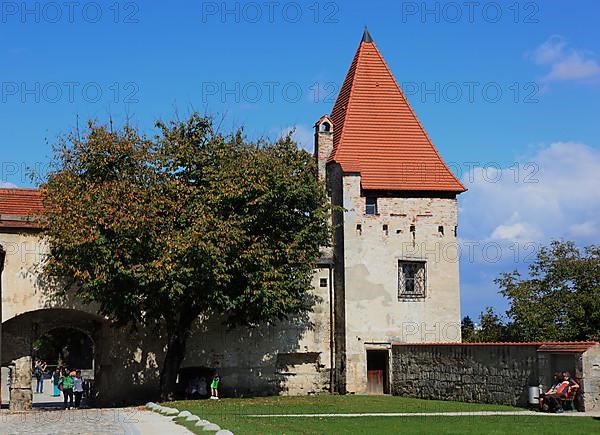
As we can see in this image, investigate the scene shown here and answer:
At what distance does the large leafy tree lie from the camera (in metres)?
30.8

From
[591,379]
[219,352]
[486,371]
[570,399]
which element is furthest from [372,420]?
[219,352]

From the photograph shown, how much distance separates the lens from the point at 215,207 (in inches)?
1257

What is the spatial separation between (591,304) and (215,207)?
62.3ft

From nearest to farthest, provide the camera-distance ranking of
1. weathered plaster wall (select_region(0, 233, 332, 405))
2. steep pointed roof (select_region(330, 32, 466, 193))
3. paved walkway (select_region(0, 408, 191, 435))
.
Answer: paved walkway (select_region(0, 408, 191, 435)) → weathered plaster wall (select_region(0, 233, 332, 405)) → steep pointed roof (select_region(330, 32, 466, 193))

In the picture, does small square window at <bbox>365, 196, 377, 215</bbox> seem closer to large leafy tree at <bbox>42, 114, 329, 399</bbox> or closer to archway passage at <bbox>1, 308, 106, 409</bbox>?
large leafy tree at <bbox>42, 114, 329, 399</bbox>

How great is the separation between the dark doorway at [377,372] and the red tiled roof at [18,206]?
48.5 feet

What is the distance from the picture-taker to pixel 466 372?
30.1 metres

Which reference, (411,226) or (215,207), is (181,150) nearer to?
(215,207)

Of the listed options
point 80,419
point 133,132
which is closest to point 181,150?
point 133,132

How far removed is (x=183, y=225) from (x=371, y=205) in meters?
9.85

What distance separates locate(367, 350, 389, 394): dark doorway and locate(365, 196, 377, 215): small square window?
5938mm

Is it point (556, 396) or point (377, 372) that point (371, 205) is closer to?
point (377, 372)

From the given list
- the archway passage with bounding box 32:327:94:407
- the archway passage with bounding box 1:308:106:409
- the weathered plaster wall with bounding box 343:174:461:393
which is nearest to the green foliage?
the weathered plaster wall with bounding box 343:174:461:393

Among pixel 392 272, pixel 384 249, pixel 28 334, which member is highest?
pixel 384 249
